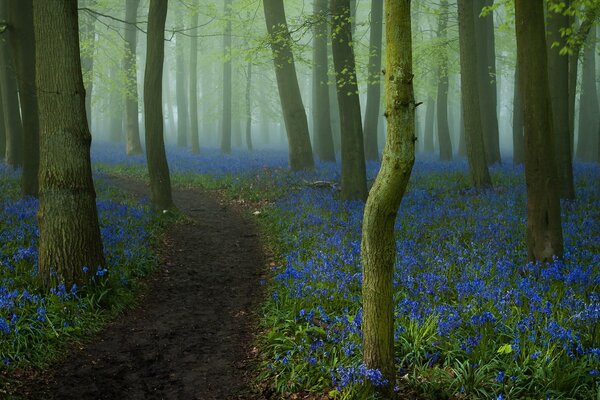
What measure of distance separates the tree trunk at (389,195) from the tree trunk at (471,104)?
1028cm

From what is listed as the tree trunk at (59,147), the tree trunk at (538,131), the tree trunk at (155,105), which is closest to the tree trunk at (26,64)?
the tree trunk at (155,105)

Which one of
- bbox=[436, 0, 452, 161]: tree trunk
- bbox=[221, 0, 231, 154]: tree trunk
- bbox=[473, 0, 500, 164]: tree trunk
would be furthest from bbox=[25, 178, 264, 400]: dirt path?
bbox=[221, 0, 231, 154]: tree trunk

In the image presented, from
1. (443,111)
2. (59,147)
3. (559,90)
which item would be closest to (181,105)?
(443,111)

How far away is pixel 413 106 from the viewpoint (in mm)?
4078

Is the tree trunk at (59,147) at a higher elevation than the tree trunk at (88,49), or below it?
below

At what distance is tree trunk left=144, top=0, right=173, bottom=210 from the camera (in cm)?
1220

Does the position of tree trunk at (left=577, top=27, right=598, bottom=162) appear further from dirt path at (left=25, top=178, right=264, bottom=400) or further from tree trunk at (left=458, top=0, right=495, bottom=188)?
dirt path at (left=25, top=178, right=264, bottom=400)

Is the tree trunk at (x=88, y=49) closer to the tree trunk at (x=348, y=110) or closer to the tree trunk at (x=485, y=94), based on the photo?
the tree trunk at (x=348, y=110)

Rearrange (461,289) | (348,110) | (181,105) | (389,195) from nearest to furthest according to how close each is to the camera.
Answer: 1. (389,195)
2. (461,289)
3. (348,110)
4. (181,105)

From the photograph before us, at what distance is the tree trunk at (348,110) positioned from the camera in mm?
12609

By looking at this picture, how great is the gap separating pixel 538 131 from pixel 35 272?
7656mm

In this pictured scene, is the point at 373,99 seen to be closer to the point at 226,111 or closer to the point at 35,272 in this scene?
the point at 226,111

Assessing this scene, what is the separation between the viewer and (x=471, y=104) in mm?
13984

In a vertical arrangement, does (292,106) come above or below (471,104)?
above
